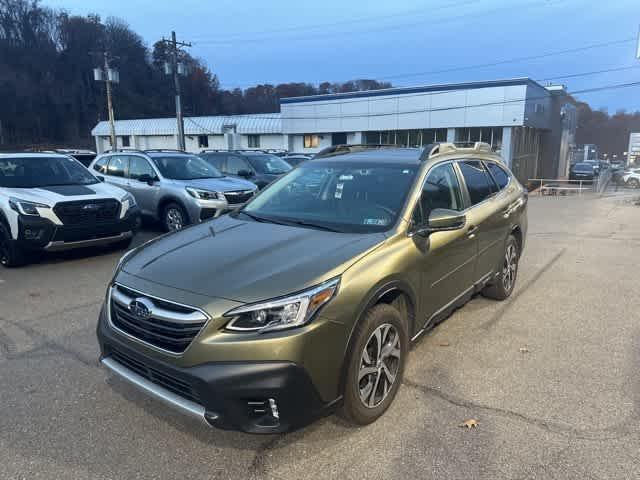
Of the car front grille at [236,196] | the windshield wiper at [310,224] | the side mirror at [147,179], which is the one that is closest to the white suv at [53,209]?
the side mirror at [147,179]

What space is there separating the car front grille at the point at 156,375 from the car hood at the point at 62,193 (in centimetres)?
478

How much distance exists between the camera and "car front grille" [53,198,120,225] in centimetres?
669

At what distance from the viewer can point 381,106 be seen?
3394cm

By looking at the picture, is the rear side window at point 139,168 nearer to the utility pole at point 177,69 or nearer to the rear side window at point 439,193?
the rear side window at point 439,193

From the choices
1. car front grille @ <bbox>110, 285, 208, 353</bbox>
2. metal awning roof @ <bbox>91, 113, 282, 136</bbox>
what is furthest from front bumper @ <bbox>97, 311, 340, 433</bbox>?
metal awning roof @ <bbox>91, 113, 282, 136</bbox>

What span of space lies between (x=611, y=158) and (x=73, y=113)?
408 ft

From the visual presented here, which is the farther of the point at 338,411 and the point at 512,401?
the point at 512,401

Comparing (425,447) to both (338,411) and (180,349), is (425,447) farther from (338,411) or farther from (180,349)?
(180,349)

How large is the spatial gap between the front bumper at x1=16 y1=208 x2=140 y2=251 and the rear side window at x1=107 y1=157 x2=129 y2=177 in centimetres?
313

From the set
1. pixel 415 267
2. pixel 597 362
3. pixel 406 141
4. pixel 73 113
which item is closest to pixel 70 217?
pixel 415 267

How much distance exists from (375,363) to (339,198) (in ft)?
4.73

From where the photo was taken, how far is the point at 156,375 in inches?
102

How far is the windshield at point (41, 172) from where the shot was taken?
7.23 meters

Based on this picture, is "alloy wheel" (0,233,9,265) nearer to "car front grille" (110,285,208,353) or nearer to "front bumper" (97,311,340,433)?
"car front grille" (110,285,208,353)
